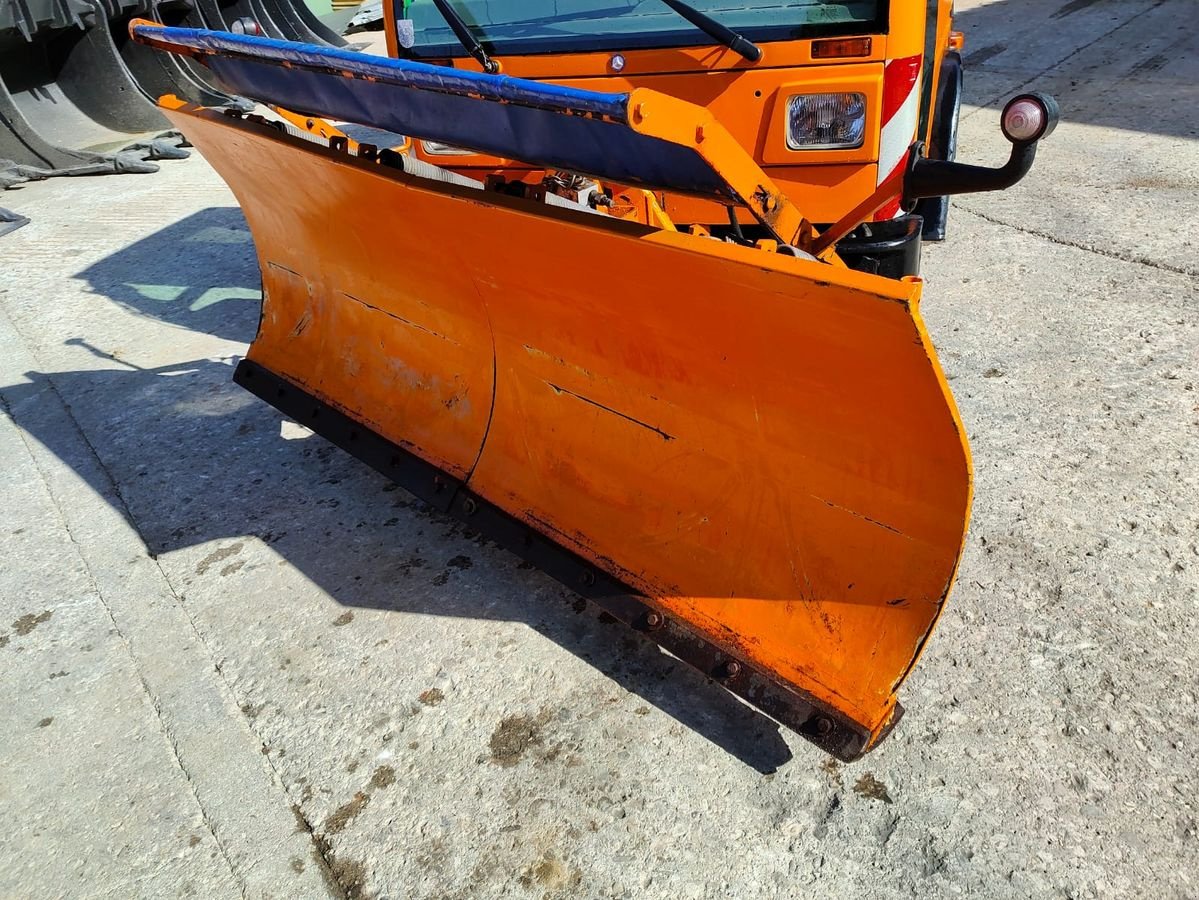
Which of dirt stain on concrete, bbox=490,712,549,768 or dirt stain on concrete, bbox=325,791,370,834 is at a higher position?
dirt stain on concrete, bbox=325,791,370,834

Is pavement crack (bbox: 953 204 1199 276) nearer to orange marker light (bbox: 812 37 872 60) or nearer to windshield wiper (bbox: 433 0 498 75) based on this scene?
orange marker light (bbox: 812 37 872 60)

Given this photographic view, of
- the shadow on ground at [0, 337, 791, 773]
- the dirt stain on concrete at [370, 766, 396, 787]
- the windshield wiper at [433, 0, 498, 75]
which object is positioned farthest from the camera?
the windshield wiper at [433, 0, 498, 75]

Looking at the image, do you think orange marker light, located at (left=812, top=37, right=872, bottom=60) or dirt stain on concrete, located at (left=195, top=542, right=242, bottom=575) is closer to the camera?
orange marker light, located at (left=812, top=37, right=872, bottom=60)

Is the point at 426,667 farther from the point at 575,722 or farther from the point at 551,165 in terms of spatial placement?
the point at 551,165

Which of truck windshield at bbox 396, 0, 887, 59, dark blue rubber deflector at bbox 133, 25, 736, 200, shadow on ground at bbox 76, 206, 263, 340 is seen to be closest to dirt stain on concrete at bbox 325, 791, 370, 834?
dark blue rubber deflector at bbox 133, 25, 736, 200

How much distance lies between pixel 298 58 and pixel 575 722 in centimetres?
197

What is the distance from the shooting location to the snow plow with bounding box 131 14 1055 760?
193 cm

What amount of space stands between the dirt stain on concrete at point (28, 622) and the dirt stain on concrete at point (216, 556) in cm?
49

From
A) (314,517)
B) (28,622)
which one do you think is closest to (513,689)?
(314,517)

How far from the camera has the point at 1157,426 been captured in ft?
11.8

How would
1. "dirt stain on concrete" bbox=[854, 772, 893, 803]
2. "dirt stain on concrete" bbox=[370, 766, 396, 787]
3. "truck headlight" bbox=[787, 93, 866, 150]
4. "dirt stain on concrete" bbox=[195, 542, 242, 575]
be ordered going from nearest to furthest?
"dirt stain on concrete" bbox=[854, 772, 893, 803], "dirt stain on concrete" bbox=[370, 766, 396, 787], "truck headlight" bbox=[787, 93, 866, 150], "dirt stain on concrete" bbox=[195, 542, 242, 575]

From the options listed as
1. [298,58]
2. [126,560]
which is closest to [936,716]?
[298,58]

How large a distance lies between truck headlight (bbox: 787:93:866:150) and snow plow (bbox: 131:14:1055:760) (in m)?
0.23

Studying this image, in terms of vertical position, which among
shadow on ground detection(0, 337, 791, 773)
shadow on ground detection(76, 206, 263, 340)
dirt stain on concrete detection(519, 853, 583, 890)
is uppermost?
shadow on ground detection(76, 206, 263, 340)
